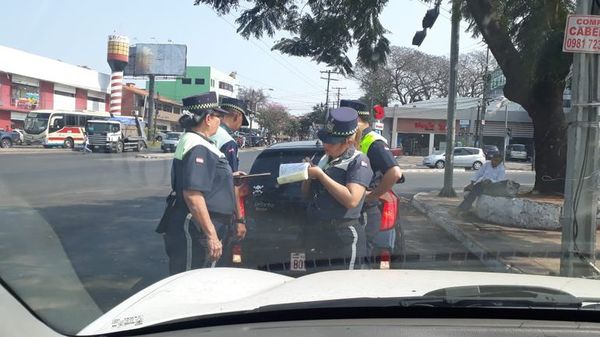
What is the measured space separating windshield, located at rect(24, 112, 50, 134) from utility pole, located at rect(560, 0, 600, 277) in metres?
38.0

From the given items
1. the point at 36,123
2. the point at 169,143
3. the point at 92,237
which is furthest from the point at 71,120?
the point at 92,237

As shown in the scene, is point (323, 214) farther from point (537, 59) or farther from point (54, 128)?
point (54, 128)

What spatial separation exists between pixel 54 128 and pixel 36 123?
→ 1.12 m

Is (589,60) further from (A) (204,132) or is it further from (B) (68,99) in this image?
(B) (68,99)

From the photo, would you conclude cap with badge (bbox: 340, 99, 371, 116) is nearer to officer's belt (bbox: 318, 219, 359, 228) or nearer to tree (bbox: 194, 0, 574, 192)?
officer's belt (bbox: 318, 219, 359, 228)

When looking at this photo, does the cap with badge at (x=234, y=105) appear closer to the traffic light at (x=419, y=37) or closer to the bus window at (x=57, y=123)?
the traffic light at (x=419, y=37)

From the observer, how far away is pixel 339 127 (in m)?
4.48

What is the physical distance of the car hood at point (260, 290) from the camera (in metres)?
2.19

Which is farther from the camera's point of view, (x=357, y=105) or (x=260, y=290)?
(x=357, y=105)

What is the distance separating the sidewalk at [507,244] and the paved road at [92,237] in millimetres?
247

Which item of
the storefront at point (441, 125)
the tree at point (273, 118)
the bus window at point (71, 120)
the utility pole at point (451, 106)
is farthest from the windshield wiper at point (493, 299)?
the tree at point (273, 118)

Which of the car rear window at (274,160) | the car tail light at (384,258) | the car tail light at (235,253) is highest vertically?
the car rear window at (274,160)

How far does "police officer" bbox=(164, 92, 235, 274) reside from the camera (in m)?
4.23

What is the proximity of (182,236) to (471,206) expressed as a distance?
9453mm
